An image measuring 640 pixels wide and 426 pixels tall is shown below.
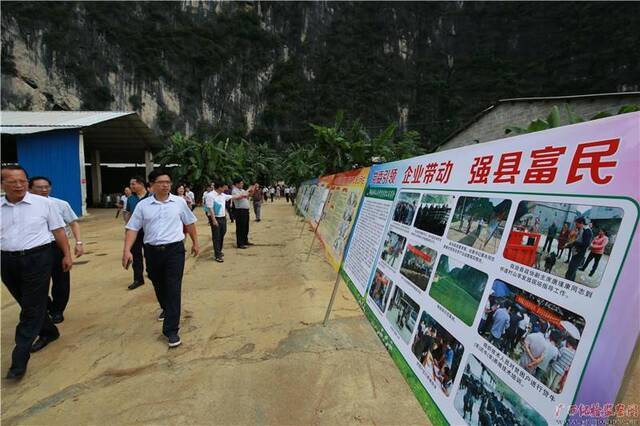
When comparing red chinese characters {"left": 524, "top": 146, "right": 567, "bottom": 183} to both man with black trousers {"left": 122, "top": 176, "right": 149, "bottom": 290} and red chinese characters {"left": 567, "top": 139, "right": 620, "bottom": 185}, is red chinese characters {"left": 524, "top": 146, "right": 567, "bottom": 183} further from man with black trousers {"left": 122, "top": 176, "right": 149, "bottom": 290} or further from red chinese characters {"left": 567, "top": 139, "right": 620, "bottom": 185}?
man with black trousers {"left": 122, "top": 176, "right": 149, "bottom": 290}

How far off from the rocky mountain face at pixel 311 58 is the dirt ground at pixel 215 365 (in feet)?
161

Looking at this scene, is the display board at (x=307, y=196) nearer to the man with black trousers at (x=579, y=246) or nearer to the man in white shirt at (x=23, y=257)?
the man in white shirt at (x=23, y=257)

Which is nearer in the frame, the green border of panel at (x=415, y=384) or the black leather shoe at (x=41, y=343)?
the green border of panel at (x=415, y=384)

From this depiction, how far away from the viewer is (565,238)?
1.09 meters

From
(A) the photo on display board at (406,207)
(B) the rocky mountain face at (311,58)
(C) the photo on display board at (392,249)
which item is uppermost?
(B) the rocky mountain face at (311,58)

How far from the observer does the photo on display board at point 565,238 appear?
38.8 inches

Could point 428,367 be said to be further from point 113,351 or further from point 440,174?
point 113,351

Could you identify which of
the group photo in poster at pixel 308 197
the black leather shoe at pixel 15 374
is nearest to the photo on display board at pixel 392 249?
the black leather shoe at pixel 15 374

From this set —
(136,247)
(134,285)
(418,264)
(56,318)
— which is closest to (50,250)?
(56,318)

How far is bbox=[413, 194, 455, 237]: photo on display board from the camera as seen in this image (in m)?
1.75

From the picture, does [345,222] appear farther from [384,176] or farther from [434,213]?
[434,213]

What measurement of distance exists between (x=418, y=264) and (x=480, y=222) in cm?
49

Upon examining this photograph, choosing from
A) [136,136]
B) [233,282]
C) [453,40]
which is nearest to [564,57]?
[453,40]

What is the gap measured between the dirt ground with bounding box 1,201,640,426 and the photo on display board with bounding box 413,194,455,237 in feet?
3.04
